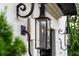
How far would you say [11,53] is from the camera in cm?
125

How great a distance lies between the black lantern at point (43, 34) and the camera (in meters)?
1.25

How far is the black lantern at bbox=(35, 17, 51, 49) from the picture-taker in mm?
1253

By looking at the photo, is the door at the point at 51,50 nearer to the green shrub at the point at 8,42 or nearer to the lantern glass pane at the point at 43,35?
the lantern glass pane at the point at 43,35

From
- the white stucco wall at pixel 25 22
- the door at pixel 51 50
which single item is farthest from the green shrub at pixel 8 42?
the door at pixel 51 50

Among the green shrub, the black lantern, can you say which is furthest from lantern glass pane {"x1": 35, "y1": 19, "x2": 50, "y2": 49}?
the green shrub

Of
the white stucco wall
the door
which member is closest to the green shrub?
the white stucco wall

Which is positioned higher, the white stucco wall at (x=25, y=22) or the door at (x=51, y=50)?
the white stucco wall at (x=25, y=22)

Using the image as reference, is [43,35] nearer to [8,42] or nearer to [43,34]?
[43,34]

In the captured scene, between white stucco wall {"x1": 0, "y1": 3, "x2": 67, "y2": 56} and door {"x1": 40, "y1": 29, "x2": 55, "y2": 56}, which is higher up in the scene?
white stucco wall {"x1": 0, "y1": 3, "x2": 67, "y2": 56}

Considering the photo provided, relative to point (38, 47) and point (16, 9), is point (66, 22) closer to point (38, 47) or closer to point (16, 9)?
point (38, 47)

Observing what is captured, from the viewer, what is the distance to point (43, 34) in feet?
4.13

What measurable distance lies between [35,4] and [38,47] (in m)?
0.33

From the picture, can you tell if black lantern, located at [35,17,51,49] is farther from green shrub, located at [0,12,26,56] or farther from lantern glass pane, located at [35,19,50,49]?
green shrub, located at [0,12,26,56]

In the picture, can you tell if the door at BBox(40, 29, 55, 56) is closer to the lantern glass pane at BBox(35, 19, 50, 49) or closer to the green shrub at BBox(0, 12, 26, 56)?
the lantern glass pane at BBox(35, 19, 50, 49)
